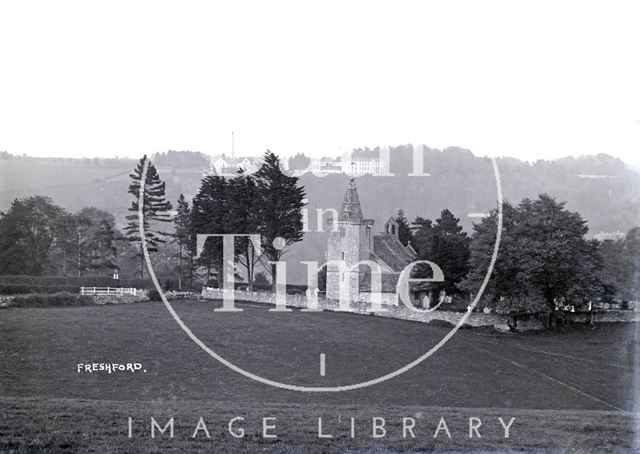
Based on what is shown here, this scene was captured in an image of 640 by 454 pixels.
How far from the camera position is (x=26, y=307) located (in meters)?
35.1

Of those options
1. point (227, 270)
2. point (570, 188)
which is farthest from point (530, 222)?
point (570, 188)

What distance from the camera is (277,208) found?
158ft

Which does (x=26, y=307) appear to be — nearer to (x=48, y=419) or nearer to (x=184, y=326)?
(x=184, y=326)

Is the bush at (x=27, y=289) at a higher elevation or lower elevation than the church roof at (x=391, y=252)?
lower

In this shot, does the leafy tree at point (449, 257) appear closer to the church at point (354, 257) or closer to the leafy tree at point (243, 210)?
the church at point (354, 257)

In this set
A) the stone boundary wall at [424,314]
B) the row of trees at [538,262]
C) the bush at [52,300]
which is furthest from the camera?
the stone boundary wall at [424,314]

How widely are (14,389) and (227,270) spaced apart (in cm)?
3019

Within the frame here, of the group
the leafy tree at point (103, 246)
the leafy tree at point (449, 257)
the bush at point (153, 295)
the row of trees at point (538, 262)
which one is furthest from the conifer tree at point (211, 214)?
the row of trees at point (538, 262)

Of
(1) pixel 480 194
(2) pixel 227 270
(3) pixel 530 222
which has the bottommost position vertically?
(2) pixel 227 270

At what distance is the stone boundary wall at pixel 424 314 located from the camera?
41.6m

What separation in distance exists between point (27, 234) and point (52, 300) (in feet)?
39.7

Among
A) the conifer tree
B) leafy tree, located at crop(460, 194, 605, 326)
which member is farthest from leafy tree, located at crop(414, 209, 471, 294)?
the conifer tree

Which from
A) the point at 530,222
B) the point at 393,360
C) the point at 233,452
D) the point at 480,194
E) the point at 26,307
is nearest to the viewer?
the point at 233,452

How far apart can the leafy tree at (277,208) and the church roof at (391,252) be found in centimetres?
709
